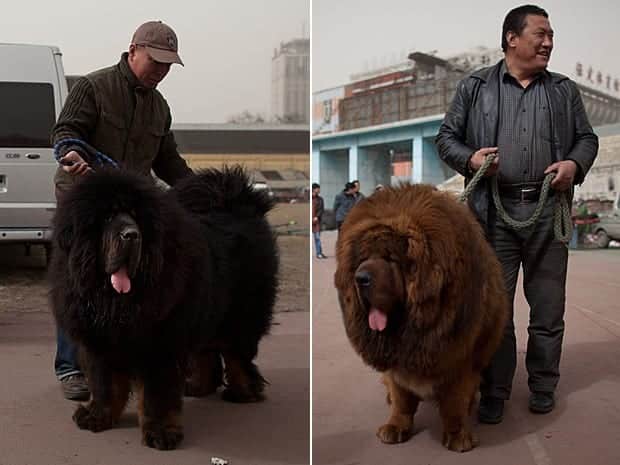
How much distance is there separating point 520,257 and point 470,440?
818 millimetres

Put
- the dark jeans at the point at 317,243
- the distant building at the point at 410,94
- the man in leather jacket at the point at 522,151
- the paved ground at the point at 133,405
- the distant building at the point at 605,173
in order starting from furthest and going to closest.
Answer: the distant building at the point at 605,173 → the distant building at the point at 410,94 → the dark jeans at the point at 317,243 → the man in leather jacket at the point at 522,151 → the paved ground at the point at 133,405

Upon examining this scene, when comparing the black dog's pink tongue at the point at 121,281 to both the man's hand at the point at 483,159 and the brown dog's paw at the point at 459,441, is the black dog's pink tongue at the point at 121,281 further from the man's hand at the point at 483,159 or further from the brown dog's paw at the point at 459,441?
the man's hand at the point at 483,159

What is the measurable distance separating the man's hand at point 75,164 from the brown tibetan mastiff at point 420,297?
98 centimetres

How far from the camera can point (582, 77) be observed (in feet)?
11.5

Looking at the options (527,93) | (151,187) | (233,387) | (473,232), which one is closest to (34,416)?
(233,387)

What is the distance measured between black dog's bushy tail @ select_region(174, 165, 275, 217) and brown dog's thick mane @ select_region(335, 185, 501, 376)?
802 millimetres

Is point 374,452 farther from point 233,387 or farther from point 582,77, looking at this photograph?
point 582,77

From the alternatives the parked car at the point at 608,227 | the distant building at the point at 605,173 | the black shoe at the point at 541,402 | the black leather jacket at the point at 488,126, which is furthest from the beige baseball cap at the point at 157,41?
the parked car at the point at 608,227

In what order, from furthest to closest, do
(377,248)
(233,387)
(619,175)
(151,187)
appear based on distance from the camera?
(619,175) → (233,387) → (151,187) → (377,248)

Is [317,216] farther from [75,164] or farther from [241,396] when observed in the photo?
[75,164]

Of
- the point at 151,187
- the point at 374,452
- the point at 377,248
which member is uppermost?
the point at 151,187

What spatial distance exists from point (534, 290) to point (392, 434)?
2.97 ft

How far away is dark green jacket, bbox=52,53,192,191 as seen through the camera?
9.16ft

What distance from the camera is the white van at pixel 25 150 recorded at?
354 cm
